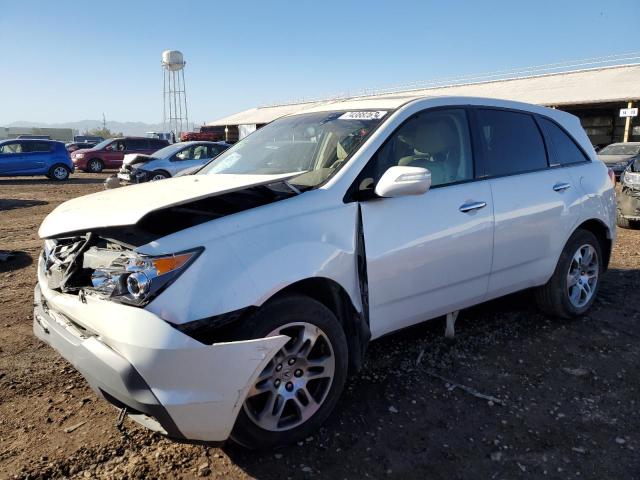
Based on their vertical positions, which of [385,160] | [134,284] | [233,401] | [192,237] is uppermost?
[385,160]

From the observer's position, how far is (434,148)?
Answer: 354cm

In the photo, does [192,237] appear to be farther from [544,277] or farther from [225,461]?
[544,277]

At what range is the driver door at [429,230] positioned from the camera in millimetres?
3027

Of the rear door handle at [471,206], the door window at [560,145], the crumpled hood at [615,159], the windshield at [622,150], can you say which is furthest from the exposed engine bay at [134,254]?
the windshield at [622,150]

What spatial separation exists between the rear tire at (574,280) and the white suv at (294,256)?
3.3 inches

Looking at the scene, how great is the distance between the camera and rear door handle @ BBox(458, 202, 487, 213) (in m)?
3.42

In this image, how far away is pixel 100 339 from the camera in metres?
2.41

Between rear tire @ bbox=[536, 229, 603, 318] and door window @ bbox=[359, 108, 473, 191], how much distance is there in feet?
4.48

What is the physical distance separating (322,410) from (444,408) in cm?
79

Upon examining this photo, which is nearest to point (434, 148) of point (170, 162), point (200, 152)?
point (170, 162)

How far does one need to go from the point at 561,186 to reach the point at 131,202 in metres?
3.20

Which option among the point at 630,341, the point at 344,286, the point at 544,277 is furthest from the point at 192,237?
the point at 630,341

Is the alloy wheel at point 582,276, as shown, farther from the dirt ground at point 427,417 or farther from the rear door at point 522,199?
the rear door at point 522,199

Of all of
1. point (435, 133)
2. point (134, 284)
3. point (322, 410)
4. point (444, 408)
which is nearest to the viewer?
point (134, 284)
